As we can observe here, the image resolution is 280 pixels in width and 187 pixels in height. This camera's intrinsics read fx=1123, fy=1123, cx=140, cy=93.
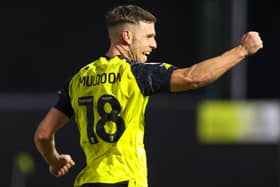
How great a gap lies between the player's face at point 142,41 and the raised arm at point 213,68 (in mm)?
341

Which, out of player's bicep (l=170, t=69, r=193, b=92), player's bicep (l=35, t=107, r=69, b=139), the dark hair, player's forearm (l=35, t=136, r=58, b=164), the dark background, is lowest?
player's forearm (l=35, t=136, r=58, b=164)

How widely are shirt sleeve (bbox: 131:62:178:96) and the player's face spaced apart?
0.19 m

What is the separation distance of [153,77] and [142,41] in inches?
11.8

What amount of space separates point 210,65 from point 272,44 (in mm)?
9190

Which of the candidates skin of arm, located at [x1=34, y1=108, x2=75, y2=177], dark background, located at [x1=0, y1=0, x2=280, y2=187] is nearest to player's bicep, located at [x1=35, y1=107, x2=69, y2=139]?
skin of arm, located at [x1=34, y1=108, x2=75, y2=177]

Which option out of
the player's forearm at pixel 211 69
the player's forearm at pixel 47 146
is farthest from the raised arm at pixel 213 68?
the player's forearm at pixel 47 146

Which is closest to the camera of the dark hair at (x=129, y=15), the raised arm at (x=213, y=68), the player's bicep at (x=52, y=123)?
the raised arm at (x=213, y=68)

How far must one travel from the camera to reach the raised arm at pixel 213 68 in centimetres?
533

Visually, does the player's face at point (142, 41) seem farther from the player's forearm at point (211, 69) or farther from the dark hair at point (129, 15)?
the player's forearm at point (211, 69)

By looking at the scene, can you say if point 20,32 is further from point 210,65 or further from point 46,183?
point 210,65

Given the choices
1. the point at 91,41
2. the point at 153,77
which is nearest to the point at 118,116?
the point at 153,77

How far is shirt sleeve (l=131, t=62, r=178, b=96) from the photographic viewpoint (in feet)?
17.8

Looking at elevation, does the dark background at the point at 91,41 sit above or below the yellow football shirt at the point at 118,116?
above

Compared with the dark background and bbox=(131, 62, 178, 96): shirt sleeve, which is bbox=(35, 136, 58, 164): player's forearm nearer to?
bbox=(131, 62, 178, 96): shirt sleeve
